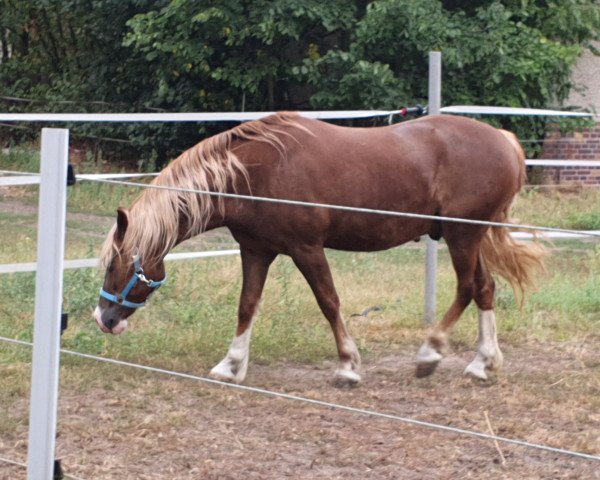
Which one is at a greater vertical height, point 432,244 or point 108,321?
point 432,244

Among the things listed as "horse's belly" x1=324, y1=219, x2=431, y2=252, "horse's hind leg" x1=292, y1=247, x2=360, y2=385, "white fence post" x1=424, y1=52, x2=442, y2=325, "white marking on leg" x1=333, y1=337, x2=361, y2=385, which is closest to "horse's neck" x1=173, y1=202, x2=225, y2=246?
"horse's hind leg" x1=292, y1=247, x2=360, y2=385

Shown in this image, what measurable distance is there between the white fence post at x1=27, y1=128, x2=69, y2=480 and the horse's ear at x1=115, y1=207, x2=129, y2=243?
1.72 metres

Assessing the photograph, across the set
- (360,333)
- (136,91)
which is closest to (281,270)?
(360,333)

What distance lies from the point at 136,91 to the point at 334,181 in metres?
10.8

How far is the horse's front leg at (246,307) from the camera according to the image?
18.7 feet

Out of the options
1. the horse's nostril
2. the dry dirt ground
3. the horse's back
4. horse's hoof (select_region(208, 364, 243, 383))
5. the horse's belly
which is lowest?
the dry dirt ground

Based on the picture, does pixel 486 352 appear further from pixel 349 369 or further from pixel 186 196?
pixel 186 196

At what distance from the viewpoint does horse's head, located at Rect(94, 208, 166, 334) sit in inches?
206

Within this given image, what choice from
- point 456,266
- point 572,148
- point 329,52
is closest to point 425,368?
point 456,266

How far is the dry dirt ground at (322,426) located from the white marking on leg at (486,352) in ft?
0.22

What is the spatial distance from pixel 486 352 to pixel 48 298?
319 cm

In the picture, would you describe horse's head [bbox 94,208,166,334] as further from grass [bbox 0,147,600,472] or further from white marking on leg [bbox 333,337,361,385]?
white marking on leg [bbox 333,337,361,385]

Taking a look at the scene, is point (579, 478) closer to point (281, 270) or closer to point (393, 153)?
point (393, 153)

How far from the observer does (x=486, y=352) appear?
5.92 meters
